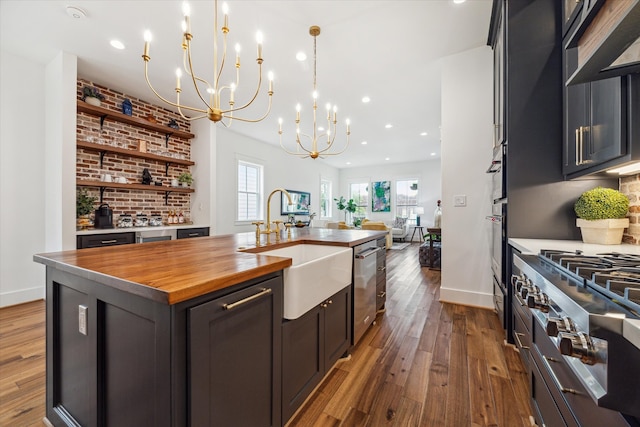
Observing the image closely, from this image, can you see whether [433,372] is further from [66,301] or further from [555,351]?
[66,301]

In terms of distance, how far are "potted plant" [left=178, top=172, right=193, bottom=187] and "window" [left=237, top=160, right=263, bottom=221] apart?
1.35 metres

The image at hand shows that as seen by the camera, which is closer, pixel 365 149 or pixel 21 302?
pixel 21 302

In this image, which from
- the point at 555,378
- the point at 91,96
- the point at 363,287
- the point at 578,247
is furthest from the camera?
the point at 91,96

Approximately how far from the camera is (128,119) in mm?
3598

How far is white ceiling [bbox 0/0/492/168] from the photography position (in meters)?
2.23

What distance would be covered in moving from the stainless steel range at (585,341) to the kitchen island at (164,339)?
95 cm

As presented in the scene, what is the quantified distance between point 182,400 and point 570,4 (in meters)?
2.82

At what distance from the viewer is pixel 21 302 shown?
2982 mm

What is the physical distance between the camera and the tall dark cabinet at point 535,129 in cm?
177

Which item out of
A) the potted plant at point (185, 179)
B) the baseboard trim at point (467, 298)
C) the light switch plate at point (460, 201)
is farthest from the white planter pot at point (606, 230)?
the potted plant at point (185, 179)

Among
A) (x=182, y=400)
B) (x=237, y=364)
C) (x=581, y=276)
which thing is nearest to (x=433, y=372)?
(x=581, y=276)

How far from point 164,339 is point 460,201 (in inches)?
121

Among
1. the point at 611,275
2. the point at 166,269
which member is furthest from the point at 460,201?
the point at 166,269

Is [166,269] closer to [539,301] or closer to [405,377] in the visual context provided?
[539,301]
